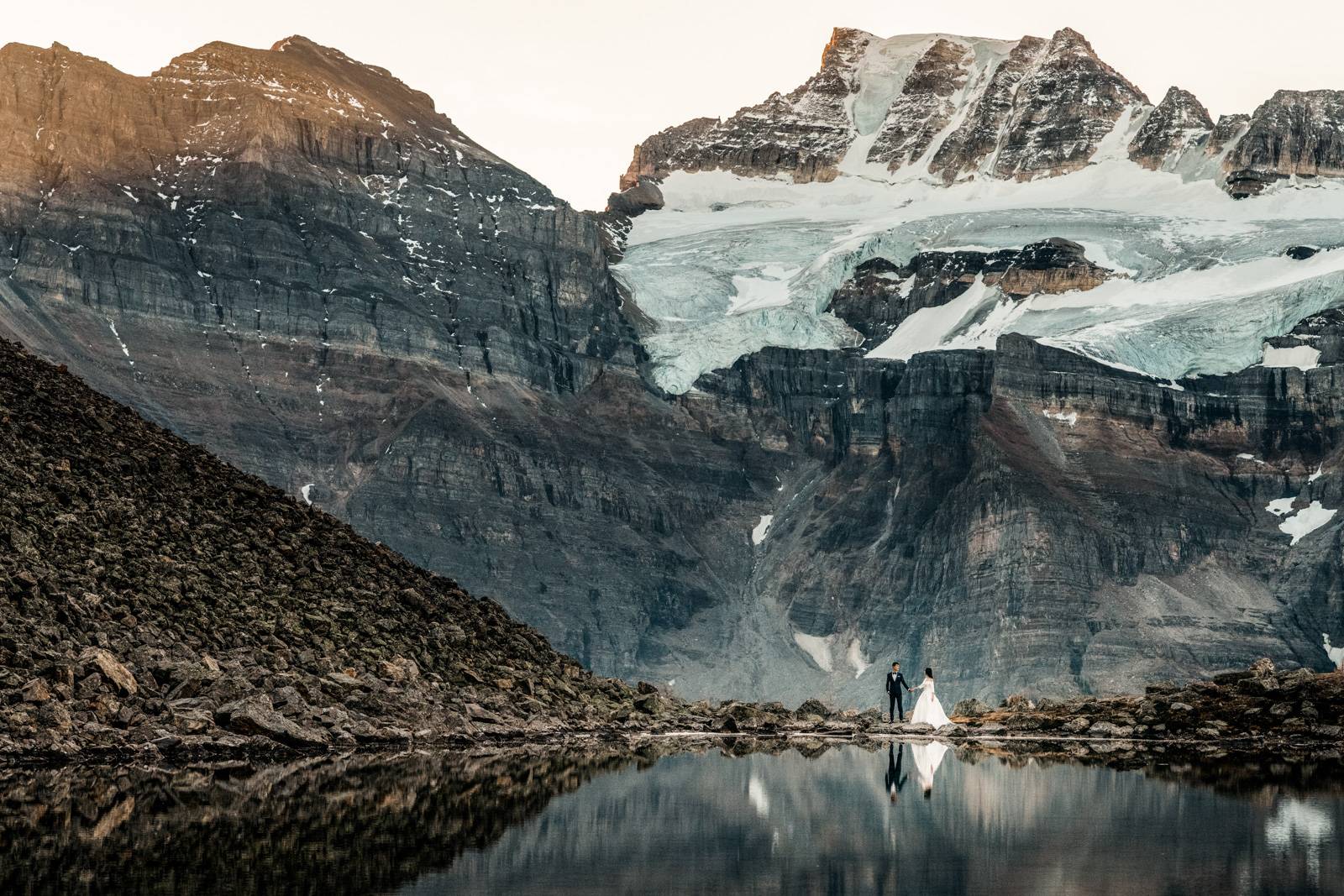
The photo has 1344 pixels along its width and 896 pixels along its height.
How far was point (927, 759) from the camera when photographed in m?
65.2

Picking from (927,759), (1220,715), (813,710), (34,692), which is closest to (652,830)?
(34,692)

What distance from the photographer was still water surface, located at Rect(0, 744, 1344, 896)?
37062 millimetres

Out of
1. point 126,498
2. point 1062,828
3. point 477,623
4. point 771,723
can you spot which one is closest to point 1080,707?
point 771,723

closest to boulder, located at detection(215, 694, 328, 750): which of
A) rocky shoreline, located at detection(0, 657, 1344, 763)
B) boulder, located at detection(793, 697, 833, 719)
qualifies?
rocky shoreline, located at detection(0, 657, 1344, 763)

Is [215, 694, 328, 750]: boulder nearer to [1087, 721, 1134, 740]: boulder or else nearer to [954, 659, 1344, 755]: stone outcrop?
[954, 659, 1344, 755]: stone outcrop

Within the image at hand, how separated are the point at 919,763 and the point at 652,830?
19.8 m

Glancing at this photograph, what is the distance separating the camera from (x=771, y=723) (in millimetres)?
81375

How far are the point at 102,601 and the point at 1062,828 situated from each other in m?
27.9

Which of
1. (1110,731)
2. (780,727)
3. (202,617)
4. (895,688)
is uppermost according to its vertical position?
(202,617)

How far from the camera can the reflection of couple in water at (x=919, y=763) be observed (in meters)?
54.2

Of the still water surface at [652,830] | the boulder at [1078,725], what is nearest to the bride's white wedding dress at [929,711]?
the boulder at [1078,725]

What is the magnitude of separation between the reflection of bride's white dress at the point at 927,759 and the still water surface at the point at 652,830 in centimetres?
38

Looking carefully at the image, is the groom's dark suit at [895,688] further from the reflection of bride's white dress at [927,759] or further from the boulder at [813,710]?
the reflection of bride's white dress at [927,759]

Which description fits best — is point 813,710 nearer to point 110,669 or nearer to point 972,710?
point 972,710
